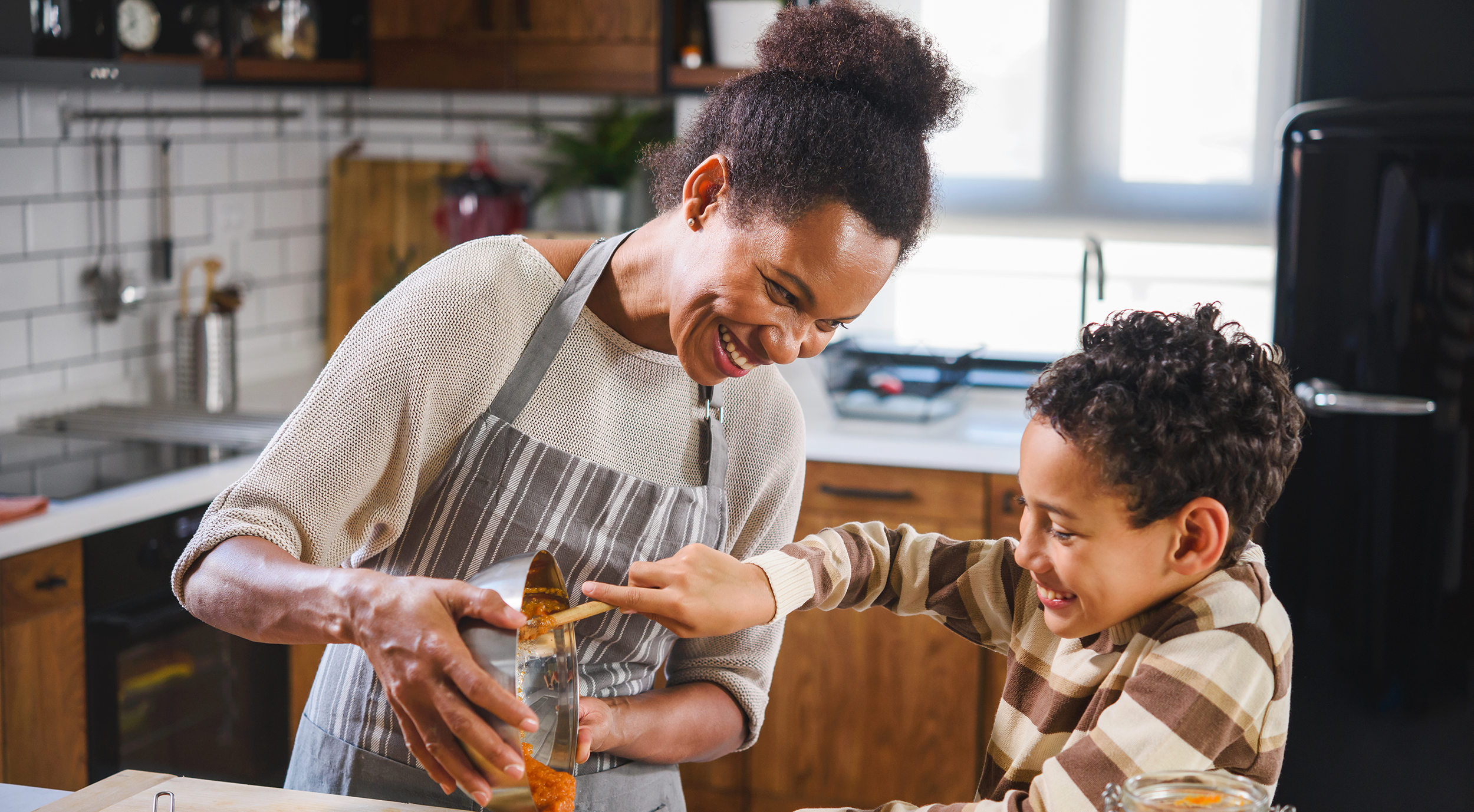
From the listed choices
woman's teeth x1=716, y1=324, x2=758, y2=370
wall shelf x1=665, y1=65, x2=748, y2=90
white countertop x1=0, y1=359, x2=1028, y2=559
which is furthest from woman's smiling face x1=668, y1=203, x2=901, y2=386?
wall shelf x1=665, y1=65, x2=748, y2=90

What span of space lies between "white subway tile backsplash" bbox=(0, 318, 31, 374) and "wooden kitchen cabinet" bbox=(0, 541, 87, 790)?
68 centimetres

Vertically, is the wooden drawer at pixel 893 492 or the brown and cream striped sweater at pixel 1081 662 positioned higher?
the brown and cream striped sweater at pixel 1081 662

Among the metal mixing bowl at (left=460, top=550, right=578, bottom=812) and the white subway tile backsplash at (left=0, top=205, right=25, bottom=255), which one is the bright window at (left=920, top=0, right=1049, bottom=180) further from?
the metal mixing bowl at (left=460, top=550, right=578, bottom=812)

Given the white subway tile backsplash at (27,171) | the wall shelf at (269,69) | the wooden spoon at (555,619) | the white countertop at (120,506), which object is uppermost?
the wall shelf at (269,69)

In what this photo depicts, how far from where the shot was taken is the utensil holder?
9.43ft

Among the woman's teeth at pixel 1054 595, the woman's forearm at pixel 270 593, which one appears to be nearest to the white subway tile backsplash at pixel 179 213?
the woman's forearm at pixel 270 593

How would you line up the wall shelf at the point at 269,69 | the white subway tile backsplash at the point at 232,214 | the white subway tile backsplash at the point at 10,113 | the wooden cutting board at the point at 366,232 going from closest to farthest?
the white subway tile backsplash at the point at 10,113 → the wall shelf at the point at 269,69 → the white subway tile backsplash at the point at 232,214 → the wooden cutting board at the point at 366,232

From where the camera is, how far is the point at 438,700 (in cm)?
78

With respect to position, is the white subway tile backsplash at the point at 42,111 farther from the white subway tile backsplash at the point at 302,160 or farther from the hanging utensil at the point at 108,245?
the white subway tile backsplash at the point at 302,160

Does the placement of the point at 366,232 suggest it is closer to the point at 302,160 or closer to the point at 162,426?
the point at 302,160

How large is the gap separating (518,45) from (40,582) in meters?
1.66

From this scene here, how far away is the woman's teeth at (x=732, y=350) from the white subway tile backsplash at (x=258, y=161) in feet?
8.01

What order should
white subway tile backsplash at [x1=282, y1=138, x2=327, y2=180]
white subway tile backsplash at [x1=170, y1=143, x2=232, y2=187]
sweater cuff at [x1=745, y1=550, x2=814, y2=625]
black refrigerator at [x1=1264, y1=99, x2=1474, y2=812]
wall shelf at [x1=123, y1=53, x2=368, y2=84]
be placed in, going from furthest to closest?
white subway tile backsplash at [x1=282, y1=138, x2=327, y2=180]
white subway tile backsplash at [x1=170, y1=143, x2=232, y2=187]
wall shelf at [x1=123, y1=53, x2=368, y2=84]
black refrigerator at [x1=1264, y1=99, x2=1474, y2=812]
sweater cuff at [x1=745, y1=550, x2=814, y2=625]

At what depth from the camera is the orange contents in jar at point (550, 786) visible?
938mm
